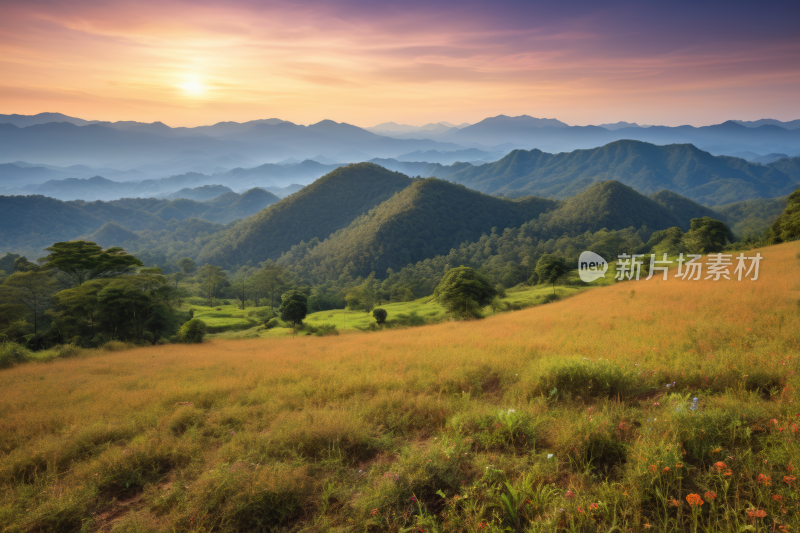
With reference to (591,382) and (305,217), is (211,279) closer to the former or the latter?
(591,382)

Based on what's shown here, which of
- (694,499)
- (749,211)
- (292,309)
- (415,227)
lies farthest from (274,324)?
(749,211)

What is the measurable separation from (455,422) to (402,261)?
113 m

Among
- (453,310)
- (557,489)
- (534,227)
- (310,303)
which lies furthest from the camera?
(534,227)

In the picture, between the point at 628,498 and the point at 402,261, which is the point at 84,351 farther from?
the point at 402,261

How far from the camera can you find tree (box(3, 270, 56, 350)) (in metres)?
25.4

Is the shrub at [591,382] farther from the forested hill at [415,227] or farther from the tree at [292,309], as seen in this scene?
the forested hill at [415,227]

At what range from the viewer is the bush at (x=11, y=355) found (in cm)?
1501

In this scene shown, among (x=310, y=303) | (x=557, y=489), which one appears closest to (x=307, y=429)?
(x=557, y=489)

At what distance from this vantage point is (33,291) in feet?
83.6

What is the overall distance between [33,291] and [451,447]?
35160 millimetres

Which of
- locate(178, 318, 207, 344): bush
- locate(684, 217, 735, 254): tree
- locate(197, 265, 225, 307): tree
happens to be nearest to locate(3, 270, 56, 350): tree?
locate(178, 318, 207, 344): bush

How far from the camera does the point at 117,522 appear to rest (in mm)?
3648

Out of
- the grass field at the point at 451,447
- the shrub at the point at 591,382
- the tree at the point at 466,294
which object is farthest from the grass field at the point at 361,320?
the shrub at the point at 591,382

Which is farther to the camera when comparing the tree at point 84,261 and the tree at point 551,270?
the tree at point 551,270
